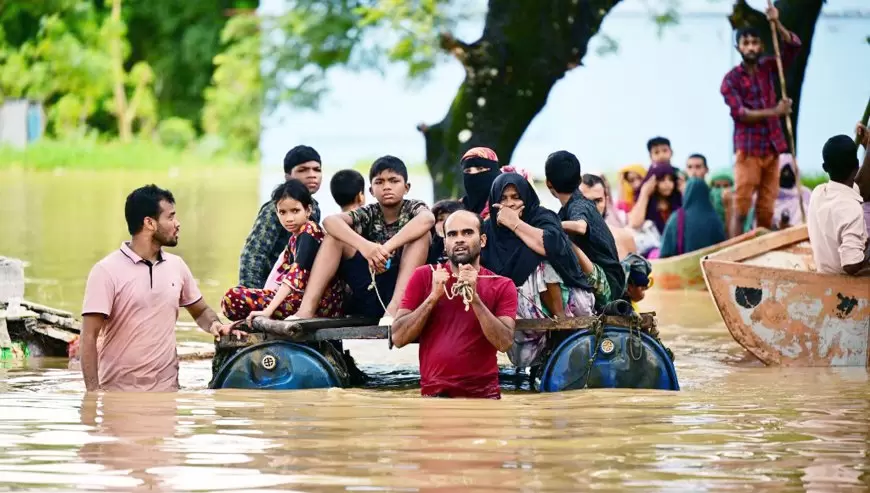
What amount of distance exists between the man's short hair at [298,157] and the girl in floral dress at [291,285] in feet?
Result: 3.04

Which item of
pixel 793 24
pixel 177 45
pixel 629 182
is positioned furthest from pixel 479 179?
pixel 177 45

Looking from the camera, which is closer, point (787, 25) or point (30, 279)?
point (30, 279)

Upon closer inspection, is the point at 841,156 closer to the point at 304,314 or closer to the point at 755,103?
the point at 304,314

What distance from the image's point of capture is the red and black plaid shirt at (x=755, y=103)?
1545cm

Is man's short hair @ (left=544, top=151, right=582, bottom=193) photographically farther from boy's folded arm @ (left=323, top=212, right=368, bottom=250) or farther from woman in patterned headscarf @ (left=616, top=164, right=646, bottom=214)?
woman in patterned headscarf @ (left=616, top=164, right=646, bottom=214)

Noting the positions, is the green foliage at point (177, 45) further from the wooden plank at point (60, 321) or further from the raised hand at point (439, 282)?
the raised hand at point (439, 282)

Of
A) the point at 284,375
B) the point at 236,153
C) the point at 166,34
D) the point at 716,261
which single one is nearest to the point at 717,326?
the point at 716,261

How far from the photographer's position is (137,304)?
→ 8367 mm

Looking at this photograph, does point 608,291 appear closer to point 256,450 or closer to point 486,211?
point 486,211

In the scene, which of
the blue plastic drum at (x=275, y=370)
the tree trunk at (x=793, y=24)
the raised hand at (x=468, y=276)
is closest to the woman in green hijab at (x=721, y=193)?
the tree trunk at (x=793, y=24)

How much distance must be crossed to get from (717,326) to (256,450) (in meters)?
7.25

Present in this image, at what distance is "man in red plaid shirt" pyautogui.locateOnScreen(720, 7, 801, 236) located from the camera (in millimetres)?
15289

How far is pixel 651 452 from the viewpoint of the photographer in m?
7.03

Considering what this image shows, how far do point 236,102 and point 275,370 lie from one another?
41.7 metres
